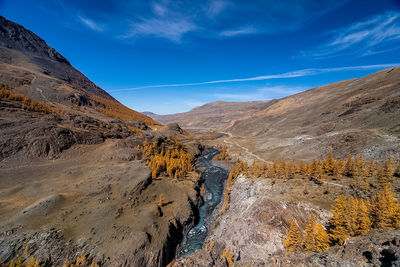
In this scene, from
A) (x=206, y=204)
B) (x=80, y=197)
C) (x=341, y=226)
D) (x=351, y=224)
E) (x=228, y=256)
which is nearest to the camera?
(x=351, y=224)

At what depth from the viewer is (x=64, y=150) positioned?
172 feet

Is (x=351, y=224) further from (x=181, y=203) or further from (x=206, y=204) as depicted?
(x=206, y=204)

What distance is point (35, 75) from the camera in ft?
417

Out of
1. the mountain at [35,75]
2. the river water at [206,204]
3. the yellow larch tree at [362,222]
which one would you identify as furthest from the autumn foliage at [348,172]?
the mountain at [35,75]

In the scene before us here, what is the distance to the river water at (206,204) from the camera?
32.3 m

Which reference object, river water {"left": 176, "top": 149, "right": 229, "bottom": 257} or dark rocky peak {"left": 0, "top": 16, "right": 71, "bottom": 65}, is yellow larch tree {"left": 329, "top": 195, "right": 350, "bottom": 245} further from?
dark rocky peak {"left": 0, "top": 16, "right": 71, "bottom": 65}

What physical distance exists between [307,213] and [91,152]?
212ft

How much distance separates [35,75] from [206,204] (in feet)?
557

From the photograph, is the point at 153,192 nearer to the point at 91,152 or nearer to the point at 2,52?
the point at 91,152

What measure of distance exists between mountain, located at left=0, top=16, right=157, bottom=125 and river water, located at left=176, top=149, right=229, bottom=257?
101m

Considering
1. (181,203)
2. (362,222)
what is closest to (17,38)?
(181,203)

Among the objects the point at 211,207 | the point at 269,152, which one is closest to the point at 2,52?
the point at 211,207

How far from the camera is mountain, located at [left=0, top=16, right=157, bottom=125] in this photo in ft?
350

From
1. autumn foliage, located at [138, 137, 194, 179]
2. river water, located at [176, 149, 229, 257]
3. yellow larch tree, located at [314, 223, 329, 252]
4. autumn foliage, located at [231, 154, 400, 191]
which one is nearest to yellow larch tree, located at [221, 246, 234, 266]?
river water, located at [176, 149, 229, 257]
